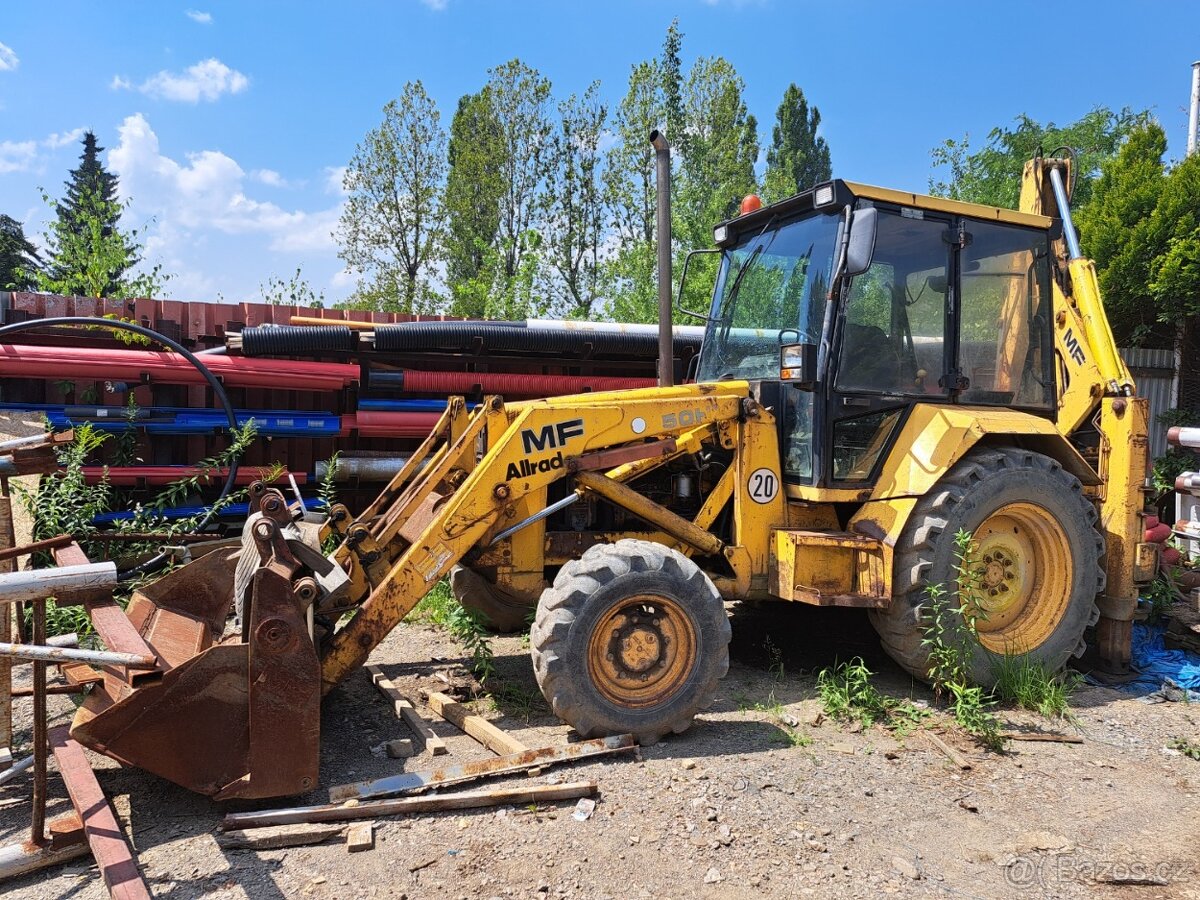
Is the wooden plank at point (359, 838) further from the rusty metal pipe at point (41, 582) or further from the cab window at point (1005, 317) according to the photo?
the cab window at point (1005, 317)

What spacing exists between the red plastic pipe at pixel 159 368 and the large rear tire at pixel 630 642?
15.1 ft

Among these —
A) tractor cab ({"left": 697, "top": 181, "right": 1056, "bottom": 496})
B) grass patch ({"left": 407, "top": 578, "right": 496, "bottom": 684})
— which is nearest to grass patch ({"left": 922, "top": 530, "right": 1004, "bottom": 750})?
tractor cab ({"left": 697, "top": 181, "right": 1056, "bottom": 496})

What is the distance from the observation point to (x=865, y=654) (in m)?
5.60

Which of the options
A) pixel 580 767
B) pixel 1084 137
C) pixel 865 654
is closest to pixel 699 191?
pixel 1084 137

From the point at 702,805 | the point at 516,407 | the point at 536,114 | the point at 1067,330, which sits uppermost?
the point at 536,114

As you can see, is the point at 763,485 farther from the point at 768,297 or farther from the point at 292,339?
the point at 292,339

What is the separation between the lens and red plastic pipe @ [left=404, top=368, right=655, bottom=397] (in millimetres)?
8273

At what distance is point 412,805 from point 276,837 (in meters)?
0.51

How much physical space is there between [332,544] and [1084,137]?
2181 centimetres

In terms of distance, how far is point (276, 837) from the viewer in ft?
10.0

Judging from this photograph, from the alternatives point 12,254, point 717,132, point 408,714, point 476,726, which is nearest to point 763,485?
point 476,726

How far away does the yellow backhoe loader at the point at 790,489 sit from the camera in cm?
405

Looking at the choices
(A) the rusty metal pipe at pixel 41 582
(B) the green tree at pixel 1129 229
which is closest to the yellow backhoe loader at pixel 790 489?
(A) the rusty metal pipe at pixel 41 582

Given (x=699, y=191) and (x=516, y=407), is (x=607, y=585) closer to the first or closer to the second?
(x=516, y=407)
